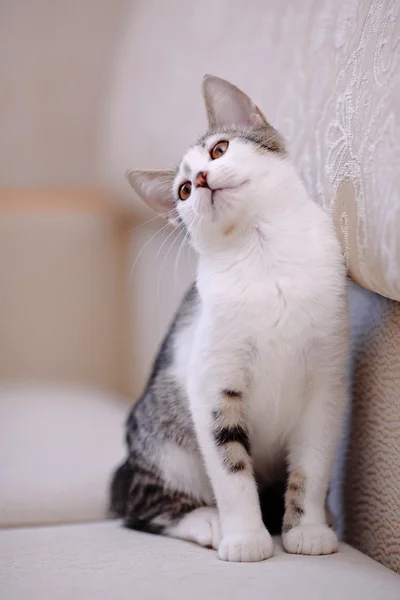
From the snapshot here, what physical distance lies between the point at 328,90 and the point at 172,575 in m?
0.71

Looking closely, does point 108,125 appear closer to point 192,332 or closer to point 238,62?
point 238,62

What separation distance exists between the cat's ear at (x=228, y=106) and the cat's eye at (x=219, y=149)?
0.09m

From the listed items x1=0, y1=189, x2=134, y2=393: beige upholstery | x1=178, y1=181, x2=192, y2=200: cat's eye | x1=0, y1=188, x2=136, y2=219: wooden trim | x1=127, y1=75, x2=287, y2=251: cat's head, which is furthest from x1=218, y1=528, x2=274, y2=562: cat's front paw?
x1=0, y1=188, x2=136, y2=219: wooden trim

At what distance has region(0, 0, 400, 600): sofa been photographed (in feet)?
2.63

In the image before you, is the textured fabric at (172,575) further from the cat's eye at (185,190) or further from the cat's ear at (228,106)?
the cat's ear at (228,106)

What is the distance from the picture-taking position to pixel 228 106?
1.16m

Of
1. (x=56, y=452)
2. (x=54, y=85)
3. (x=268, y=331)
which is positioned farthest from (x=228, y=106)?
(x=54, y=85)

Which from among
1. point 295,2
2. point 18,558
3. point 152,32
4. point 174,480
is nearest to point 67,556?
point 18,558

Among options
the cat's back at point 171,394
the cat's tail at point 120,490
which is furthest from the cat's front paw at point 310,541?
the cat's tail at point 120,490

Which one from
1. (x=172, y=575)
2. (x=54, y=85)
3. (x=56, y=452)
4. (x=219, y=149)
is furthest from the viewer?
(x=54, y=85)

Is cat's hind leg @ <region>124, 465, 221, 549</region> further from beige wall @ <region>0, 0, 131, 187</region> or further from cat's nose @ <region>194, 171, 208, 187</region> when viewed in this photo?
beige wall @ <region>0, 0, 131, 187</region>

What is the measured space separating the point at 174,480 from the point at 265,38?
2.90ft

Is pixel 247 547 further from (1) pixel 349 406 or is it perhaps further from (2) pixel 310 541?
(1) pixel 349 406

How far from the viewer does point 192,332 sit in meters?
1.11
